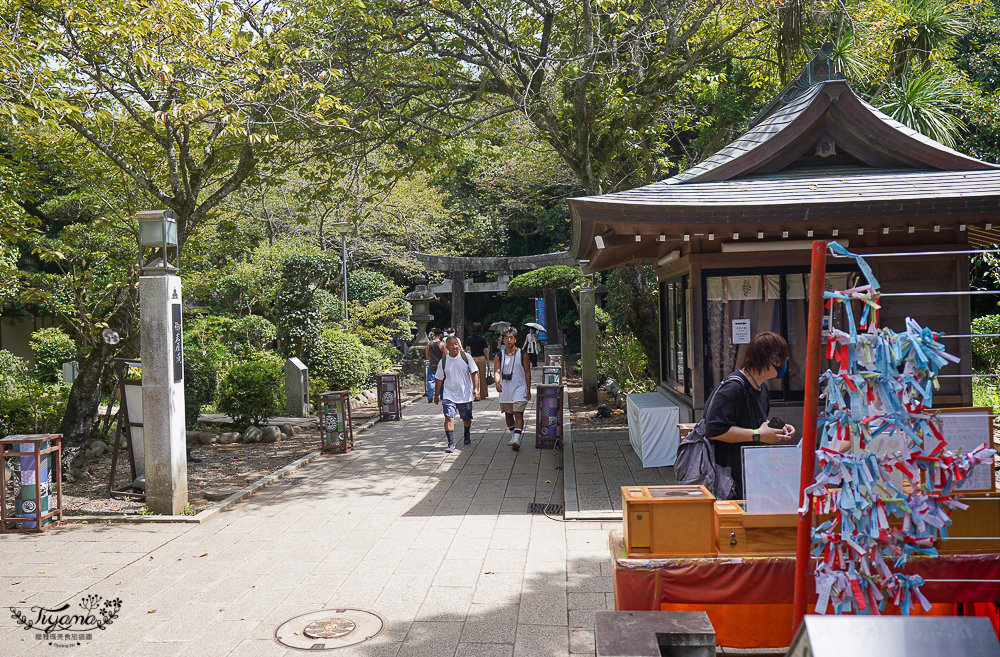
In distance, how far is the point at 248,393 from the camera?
11836mm

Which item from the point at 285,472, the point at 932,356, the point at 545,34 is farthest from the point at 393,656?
the point at 545,34

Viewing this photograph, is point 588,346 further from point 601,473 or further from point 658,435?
point 601,473

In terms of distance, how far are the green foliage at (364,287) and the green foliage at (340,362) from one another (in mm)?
5013

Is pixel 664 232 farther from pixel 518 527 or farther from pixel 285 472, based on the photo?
pixel 285 472

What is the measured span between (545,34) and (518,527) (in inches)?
312

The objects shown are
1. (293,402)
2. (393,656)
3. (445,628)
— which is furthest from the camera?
(293,402)

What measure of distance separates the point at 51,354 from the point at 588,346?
39.5ft

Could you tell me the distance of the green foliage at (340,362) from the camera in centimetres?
1631

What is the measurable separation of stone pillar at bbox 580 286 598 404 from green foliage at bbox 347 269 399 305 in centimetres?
833

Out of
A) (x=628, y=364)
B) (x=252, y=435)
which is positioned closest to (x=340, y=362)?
(x=252, y=435)

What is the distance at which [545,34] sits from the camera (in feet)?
36.1

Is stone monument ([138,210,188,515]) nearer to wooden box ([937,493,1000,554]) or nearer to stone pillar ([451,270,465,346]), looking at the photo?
wooden box ([937,493,1000,554])

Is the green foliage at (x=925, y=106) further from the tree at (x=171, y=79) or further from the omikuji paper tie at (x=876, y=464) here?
the omikuji paper tie at (x=876, y=464)

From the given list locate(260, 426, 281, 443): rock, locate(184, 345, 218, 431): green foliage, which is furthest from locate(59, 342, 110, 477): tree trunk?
locate(260, 426, 281, 443): rock
